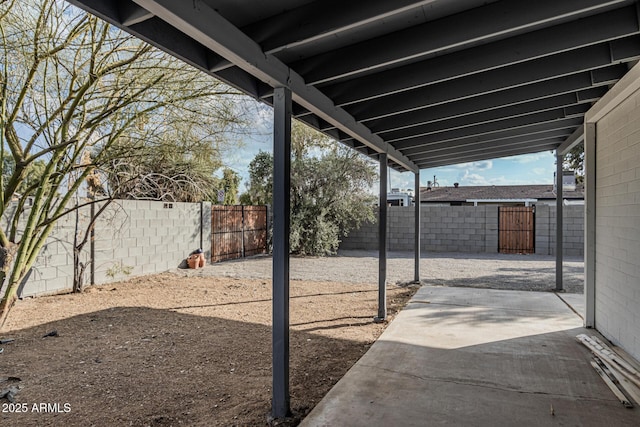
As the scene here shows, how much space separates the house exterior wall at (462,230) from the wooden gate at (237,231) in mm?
3385

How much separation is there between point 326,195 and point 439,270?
438cm

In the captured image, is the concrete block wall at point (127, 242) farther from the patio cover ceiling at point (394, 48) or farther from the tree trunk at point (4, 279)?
the patio cover ceiling at point (394, 48)

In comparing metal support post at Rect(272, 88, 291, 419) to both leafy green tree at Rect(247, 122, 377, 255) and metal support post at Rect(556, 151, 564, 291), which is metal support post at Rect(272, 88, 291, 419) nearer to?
metal support post at Rect(556, 151, 564, 291)

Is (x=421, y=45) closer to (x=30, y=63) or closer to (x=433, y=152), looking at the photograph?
(x=433, y=152)

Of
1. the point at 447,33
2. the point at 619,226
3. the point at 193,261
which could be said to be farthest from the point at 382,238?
the point at 193,261

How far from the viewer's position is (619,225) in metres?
3.72

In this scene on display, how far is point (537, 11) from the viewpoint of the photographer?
2209 millimetres

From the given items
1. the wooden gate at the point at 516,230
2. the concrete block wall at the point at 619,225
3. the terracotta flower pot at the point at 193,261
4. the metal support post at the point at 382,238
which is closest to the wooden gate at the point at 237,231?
the terracotta flower pot at the point at 193,261

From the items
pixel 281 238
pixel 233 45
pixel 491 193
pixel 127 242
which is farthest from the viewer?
pixel 491 193

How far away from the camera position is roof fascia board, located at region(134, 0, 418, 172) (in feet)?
5.59

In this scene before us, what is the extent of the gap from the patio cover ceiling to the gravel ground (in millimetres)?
4293

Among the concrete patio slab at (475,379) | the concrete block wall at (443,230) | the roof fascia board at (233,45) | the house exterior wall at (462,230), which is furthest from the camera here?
the concrete block wall at (443,230)

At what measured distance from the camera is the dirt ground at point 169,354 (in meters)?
2.74

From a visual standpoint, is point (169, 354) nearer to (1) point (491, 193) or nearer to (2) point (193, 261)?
(2) point (193, 261)
